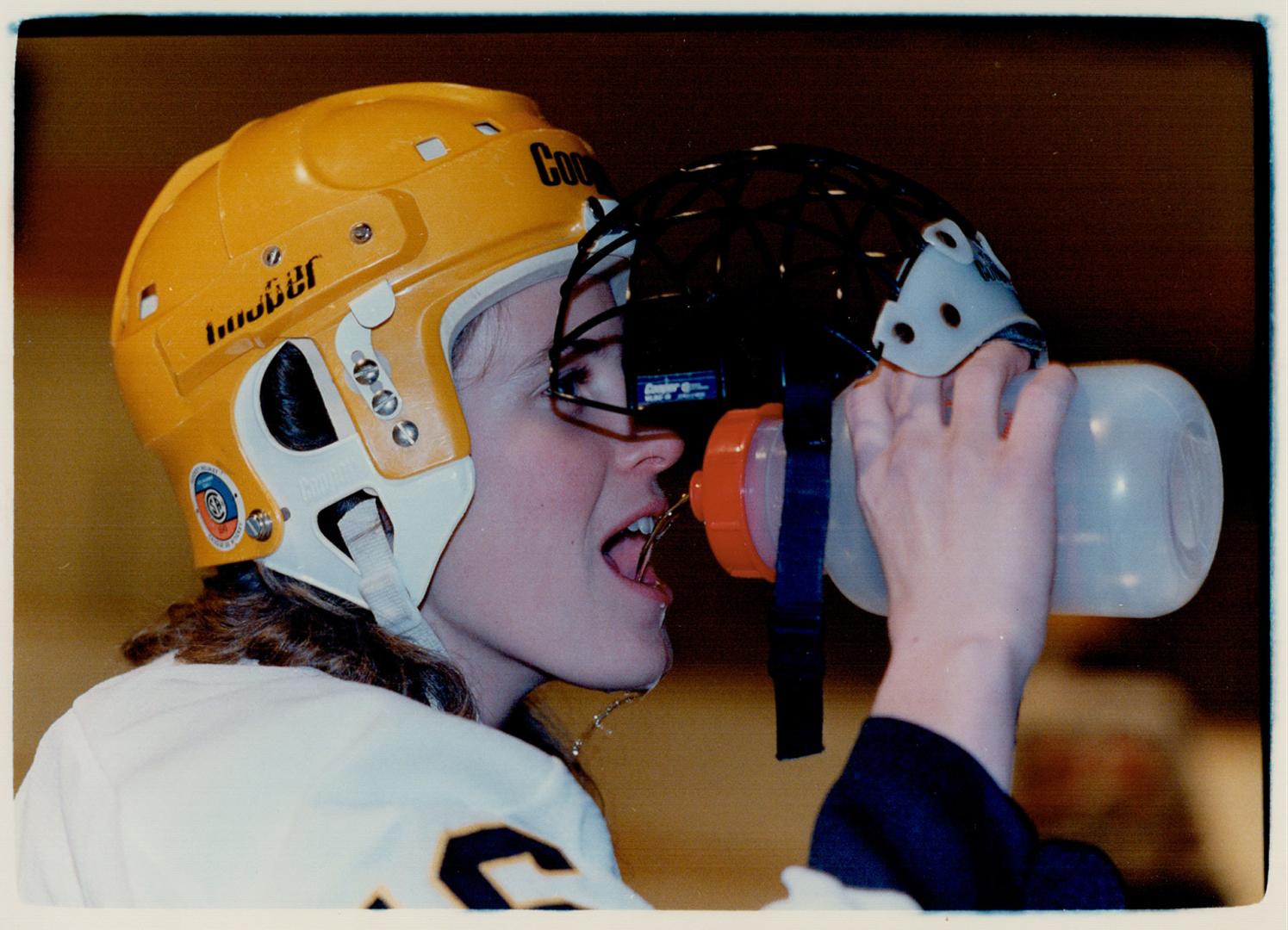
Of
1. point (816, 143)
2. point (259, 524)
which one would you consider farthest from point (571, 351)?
point (816, 143)

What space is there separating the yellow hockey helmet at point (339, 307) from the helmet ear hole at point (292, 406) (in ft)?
0.04

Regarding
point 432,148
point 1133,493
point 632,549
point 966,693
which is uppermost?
point 432,148

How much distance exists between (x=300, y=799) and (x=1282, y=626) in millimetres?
1015

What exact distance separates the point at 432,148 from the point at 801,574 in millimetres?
632

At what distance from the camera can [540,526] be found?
52.9 inches

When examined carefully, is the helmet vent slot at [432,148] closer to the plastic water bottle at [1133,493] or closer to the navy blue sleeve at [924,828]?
the plastic water bottle at [1133,493]

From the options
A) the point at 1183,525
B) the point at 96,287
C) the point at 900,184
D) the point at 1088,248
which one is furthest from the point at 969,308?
the point at 96,287

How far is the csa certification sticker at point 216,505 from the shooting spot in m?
1.32

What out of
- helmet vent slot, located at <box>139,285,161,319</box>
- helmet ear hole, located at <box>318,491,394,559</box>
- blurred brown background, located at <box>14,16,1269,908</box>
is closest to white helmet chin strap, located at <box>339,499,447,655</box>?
helmet ear hole, located at <box>318,491,394,559</box>

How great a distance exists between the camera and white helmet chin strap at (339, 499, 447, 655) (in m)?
1.29

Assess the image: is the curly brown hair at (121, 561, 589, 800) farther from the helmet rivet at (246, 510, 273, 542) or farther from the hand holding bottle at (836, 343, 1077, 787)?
the hand holding bottle at (836, 343, 1077, 787)

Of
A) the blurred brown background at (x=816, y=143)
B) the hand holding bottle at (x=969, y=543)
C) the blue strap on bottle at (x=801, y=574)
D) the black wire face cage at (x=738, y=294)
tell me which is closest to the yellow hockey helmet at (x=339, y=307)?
the black wire face cage at (x=738, y=294)

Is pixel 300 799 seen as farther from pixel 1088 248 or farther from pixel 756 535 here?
pixel 1088 248

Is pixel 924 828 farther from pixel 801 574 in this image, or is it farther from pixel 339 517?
pixel 339 517
